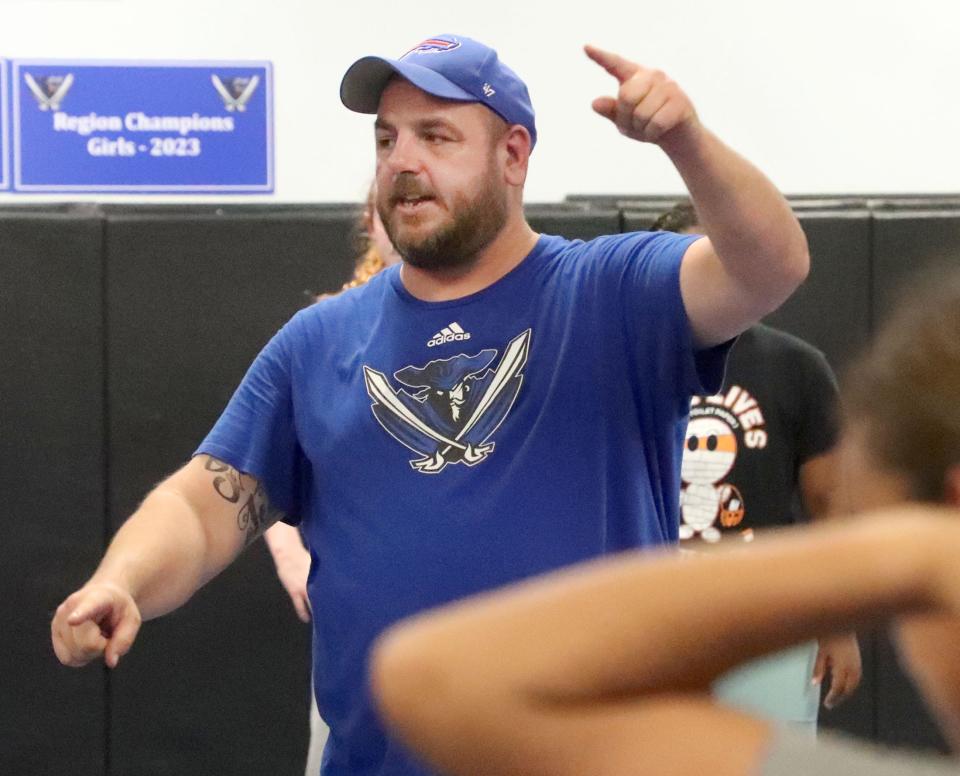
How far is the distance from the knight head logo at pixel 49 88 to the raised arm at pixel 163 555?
8.12ft

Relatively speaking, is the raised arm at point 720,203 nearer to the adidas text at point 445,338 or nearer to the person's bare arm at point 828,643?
the adidas text at point 445,338

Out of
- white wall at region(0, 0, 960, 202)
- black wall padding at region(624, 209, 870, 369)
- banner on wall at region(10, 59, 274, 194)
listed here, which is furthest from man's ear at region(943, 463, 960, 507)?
banner on wall at region(10, 59, 274, 194)

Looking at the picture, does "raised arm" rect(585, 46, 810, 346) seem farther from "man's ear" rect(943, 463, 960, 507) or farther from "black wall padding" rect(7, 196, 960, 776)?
"black wall padding" rect(7, 196, 960, 776)

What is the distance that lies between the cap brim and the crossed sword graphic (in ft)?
1.16

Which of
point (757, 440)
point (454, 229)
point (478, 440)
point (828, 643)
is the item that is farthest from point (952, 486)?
point (757, 440)

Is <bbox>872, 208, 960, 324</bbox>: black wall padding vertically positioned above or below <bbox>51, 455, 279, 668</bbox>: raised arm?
above

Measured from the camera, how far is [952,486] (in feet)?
2.27

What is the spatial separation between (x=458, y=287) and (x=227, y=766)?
88.1 inches

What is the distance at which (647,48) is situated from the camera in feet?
13.9

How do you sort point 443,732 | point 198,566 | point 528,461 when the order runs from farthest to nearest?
1. point 198,566
2. point 528,461
3. point 443,732

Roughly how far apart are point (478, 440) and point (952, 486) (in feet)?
3.68

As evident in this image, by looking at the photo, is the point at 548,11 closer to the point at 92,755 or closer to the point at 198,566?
the point at 92,755

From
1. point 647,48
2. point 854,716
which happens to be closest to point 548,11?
point 647,48

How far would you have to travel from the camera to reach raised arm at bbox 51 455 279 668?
5.24 ft
